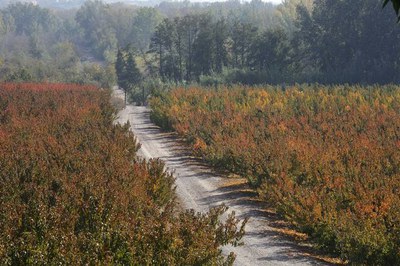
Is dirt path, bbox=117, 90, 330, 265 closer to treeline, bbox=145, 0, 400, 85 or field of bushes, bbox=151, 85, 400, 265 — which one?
field of bushes, bbox=151, 85, 400, 265

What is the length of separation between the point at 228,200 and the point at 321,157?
139 inches

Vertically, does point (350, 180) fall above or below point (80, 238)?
below

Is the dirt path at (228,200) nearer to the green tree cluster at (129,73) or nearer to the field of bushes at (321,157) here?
the field of bushes at (321,157)

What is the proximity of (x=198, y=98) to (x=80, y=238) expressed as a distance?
36642mm

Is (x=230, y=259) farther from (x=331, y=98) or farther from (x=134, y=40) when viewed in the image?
(x=134, y=40)

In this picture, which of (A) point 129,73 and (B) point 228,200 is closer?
(B) point 228,200

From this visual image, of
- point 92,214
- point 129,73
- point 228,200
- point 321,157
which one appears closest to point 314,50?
point 129,73

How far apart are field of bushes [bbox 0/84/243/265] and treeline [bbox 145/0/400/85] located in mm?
54434

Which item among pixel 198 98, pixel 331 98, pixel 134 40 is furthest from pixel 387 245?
pixel 134 40

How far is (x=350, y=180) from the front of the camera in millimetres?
18656

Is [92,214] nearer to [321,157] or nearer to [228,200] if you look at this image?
[228,200]

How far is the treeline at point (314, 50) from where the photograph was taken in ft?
236

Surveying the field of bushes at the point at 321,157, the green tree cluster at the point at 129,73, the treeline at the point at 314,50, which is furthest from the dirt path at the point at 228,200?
the green tree cluster at the point at 129,73

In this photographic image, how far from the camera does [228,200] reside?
69.4 ft
